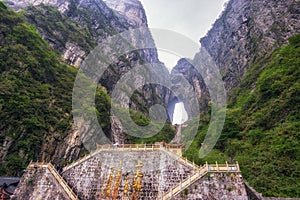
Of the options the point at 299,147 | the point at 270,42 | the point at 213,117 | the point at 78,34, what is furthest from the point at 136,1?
the point at 299,147

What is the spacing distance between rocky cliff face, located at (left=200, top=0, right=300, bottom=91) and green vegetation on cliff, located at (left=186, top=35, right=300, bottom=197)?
7.85m

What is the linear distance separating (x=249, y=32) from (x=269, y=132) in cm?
4135

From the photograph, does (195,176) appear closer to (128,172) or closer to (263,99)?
(128,172)

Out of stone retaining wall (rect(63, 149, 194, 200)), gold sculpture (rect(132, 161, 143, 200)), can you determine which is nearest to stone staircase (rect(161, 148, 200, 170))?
stone retaining wall (rect(63, 149, 194, 200))

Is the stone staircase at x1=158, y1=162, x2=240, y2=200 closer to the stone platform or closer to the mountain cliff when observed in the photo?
the stone platform

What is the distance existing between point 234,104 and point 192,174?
114 ft

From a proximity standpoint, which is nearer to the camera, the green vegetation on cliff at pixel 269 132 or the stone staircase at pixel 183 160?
the stone staircase at pixel 183 160

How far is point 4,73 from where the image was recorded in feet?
103

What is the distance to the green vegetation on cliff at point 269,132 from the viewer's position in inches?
991

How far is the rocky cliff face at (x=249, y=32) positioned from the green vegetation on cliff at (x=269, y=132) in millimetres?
7853

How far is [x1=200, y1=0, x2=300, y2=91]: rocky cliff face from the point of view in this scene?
2079 inches

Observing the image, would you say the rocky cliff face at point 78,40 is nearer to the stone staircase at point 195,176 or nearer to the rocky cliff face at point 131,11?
the stone staircase at point 195,176

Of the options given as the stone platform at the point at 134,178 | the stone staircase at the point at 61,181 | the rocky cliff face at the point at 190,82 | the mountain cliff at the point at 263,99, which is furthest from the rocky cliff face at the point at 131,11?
the stone staircase at the point at 61,181

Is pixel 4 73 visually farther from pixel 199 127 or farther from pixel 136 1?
pixel 136 1
